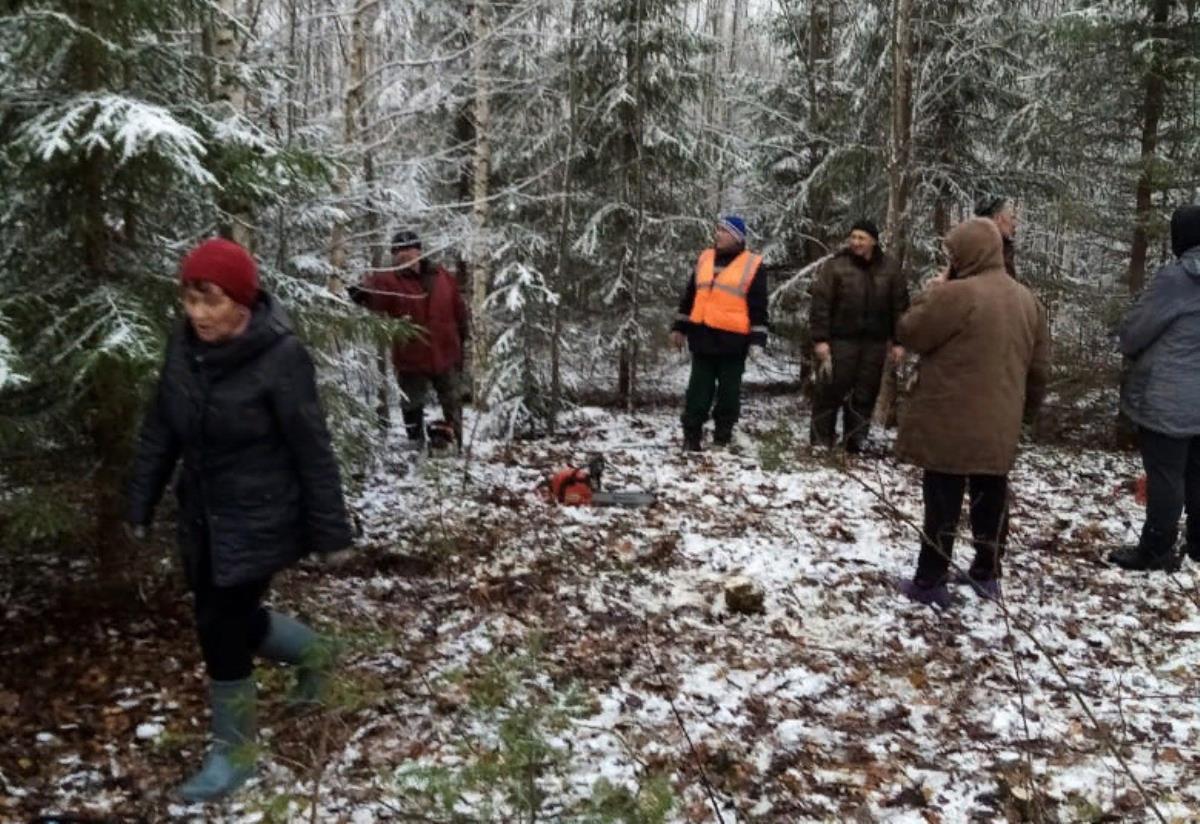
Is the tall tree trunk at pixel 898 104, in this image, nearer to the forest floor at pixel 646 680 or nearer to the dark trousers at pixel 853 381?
the dark trousers at pixel 853 381

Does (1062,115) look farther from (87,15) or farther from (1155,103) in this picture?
(87,15)

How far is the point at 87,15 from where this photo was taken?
4.32 meters

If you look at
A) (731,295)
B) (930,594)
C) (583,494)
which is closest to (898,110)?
(731,295)

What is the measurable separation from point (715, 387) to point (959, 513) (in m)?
4.24

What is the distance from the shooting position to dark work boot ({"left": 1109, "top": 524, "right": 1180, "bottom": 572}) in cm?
614

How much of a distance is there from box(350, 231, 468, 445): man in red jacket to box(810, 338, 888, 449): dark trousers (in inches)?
142

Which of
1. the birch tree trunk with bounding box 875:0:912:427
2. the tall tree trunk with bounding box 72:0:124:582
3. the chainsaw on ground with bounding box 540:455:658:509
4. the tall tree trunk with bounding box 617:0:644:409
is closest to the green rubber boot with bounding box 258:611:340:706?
the tall tree trunk with bounding box 72:0:124:582

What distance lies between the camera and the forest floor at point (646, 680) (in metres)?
3.55

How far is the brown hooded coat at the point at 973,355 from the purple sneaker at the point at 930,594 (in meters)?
0.75

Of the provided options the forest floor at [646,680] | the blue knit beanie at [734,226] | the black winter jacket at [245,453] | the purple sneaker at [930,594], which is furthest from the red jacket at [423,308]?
the black winter jacket at [245,453]

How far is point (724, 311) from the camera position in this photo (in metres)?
8.82

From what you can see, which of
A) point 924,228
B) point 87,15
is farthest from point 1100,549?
point 924,228

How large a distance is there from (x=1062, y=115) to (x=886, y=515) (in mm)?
8707

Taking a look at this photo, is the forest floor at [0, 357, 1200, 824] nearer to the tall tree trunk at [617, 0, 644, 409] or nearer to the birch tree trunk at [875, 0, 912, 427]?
the birch tree trunk at [875, 0, 912, 427]
